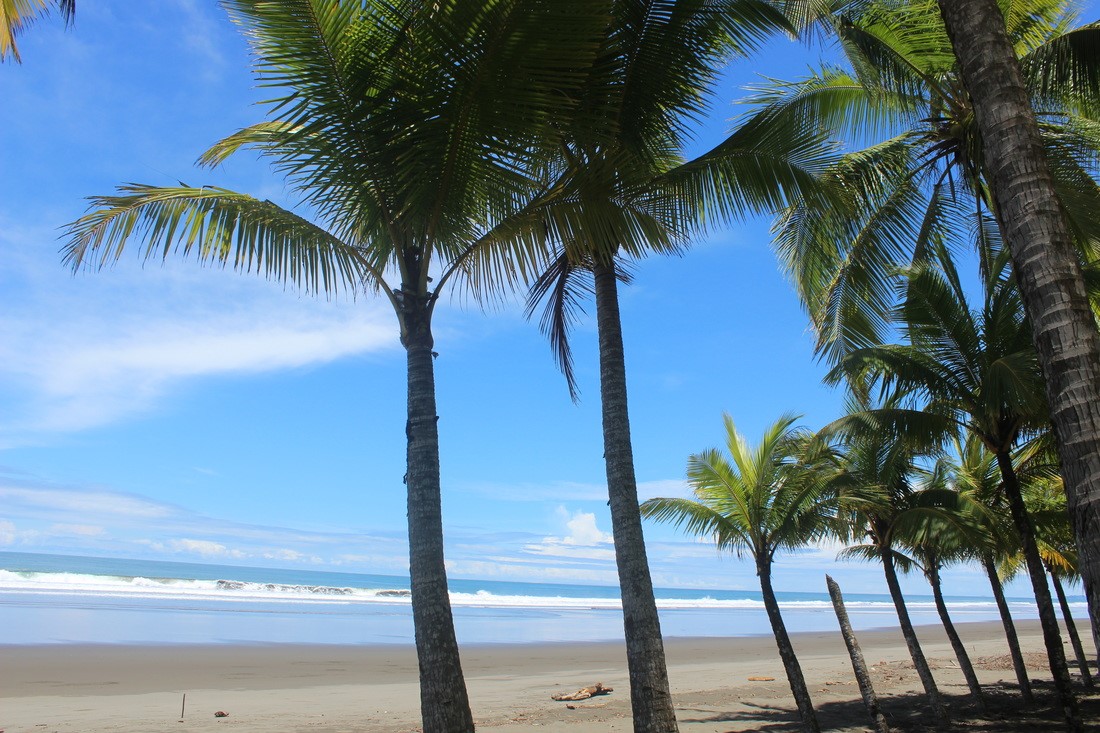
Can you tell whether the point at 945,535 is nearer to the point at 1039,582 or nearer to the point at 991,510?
the point at 1039,582

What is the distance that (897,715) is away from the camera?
1184 centimetres

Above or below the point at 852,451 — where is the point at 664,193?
above

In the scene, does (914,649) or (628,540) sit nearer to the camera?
(628,540)

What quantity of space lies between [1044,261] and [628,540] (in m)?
4.15

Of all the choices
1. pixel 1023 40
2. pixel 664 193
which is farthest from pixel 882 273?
pixel 664 193

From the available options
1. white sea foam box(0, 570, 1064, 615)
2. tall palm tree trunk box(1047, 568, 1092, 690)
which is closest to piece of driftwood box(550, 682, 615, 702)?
tall palm tree trunk box(1047, 568, 1092, 690)

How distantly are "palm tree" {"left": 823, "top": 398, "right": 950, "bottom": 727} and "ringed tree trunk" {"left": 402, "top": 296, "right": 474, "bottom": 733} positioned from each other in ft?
20.9

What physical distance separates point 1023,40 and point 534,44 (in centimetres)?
773

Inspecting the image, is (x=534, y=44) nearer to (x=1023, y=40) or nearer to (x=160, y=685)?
(x=1023, y=40)

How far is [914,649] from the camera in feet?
37.0

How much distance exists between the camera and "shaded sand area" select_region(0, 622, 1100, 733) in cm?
1071

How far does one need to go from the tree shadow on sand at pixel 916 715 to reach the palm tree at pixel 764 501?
145 cm

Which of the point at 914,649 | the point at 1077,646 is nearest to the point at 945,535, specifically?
the point at 914,649

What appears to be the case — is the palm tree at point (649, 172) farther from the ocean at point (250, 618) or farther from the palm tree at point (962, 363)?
the ocean at point (250, 618)
